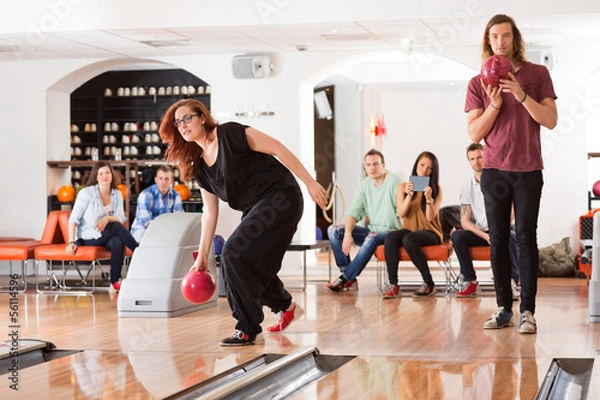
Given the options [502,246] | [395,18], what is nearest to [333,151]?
[395,18]

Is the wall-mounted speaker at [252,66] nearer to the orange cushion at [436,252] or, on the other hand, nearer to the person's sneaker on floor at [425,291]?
the orange cushion at [436,252]

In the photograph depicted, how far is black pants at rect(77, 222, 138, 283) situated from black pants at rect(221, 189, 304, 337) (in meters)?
3.63

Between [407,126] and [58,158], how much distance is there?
6492mm

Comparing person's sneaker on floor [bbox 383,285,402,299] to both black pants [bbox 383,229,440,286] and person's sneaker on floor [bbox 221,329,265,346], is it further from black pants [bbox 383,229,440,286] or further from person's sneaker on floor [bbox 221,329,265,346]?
person's sneaker on floor [bbox 221,329,265,346]

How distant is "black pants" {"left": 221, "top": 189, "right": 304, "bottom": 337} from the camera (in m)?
4.69

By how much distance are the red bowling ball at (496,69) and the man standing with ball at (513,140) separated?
0.29 ft

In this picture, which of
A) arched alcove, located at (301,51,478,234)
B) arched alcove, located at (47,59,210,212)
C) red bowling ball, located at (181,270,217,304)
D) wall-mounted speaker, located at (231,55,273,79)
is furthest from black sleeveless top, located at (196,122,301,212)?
arched alcove, located at (47,59,210,212)

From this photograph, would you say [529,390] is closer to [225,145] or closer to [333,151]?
[225,145]

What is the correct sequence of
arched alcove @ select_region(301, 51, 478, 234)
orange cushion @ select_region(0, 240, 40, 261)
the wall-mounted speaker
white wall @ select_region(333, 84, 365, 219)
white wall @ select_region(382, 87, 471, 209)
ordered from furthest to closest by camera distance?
1. white wall @ select_region(382, 87, 471, 209)
2. white wall @ select_region(333, 84, 365, 219)
3. arched alcove @ select_region(301, 51, 478, 234)
4. the wall-mounted speaker
5. orange cushion @ select_region(0, 240, 40, 261)

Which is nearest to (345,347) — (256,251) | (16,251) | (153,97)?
(256,251)

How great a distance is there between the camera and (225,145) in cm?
467

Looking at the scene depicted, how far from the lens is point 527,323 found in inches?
201

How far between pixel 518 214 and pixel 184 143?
1730 mm

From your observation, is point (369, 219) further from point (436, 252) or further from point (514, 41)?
point (514, 41)
